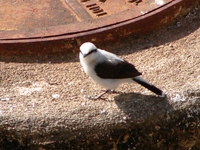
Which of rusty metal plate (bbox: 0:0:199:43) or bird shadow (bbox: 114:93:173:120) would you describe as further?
rusty metal plate (bbox: 0:0:199:43)

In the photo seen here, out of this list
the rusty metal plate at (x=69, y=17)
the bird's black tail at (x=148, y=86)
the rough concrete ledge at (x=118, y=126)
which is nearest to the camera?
the rough concrete ledge at (x=118, y=126)

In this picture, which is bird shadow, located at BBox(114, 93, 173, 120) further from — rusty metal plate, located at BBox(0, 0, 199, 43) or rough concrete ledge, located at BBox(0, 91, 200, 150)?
rusty metal plate, located at BBox(0, 0, 199, 43)

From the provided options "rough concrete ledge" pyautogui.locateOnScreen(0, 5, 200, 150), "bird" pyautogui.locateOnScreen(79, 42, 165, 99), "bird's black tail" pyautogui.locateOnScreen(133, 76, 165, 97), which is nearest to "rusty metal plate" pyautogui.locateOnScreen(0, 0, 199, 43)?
"rough concrete ledge" pyautogui.locateOnScreen(0, 5, 200, 150)

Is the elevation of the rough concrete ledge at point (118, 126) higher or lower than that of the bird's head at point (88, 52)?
lower

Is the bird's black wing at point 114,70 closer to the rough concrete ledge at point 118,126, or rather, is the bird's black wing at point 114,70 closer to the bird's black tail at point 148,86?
the bird's black tail at point 148,86

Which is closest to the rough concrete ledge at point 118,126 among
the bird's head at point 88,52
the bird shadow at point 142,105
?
the bird shadow at point 142,105

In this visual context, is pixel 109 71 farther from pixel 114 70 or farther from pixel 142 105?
pixel 142 105

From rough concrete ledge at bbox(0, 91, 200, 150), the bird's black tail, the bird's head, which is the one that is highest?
the bird's head

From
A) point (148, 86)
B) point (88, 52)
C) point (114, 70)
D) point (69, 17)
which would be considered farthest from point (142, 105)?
point (69, 17)
